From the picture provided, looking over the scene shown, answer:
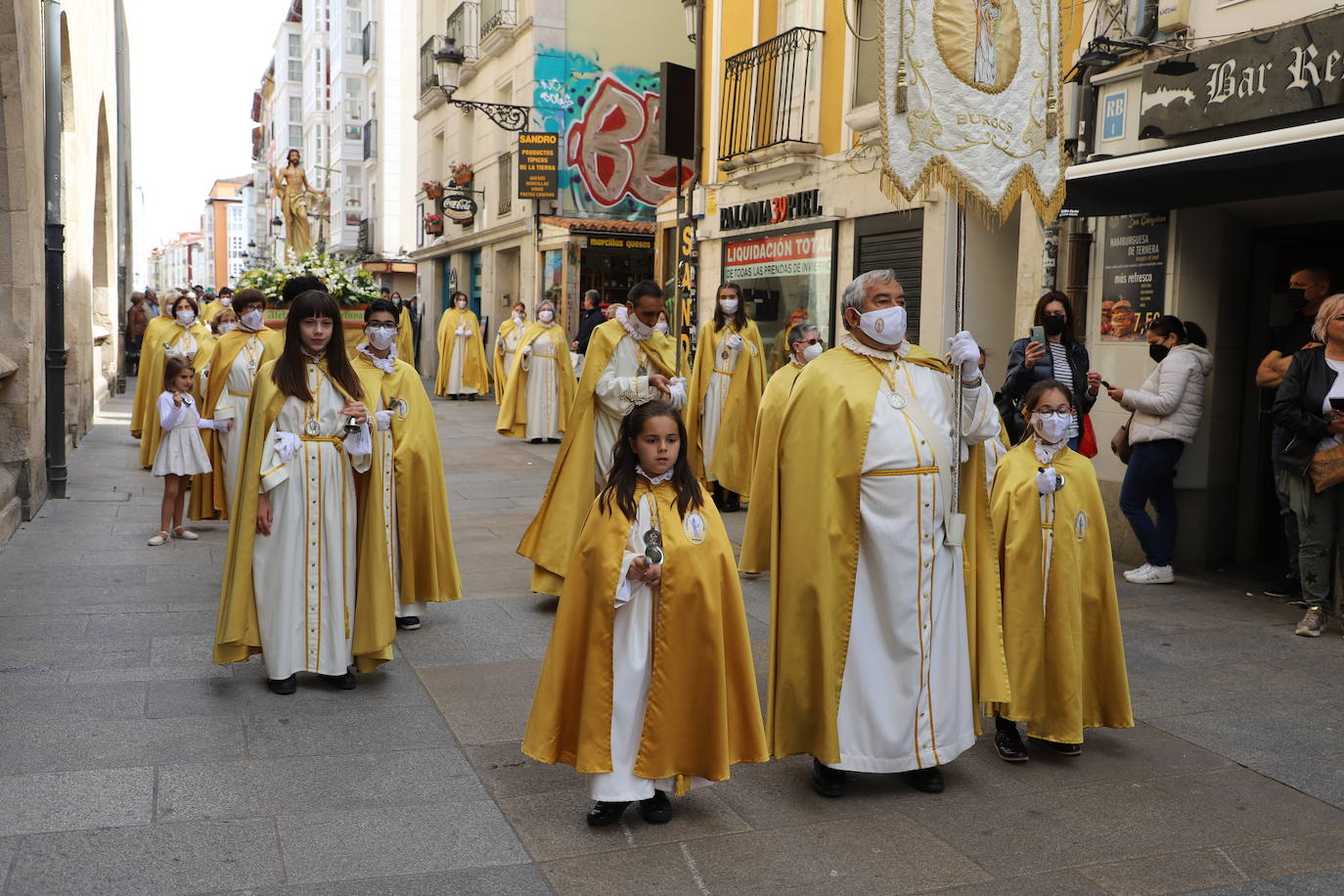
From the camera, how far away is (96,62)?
678 inches

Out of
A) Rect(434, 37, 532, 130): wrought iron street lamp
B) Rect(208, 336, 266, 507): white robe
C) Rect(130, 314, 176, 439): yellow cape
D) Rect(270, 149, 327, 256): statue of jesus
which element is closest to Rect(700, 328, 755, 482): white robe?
Rect(208, 336, 266, 507): white robe

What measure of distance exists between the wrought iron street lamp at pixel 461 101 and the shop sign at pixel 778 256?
7984 millimetres

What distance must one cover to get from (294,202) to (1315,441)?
58.5ft

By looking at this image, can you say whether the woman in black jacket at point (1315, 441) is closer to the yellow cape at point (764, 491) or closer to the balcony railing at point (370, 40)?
the yellow cape at point (764, 491)

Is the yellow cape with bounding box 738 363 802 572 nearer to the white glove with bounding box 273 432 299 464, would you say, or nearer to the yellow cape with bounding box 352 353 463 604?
the yellow cape with bounding box 352 353 463 604

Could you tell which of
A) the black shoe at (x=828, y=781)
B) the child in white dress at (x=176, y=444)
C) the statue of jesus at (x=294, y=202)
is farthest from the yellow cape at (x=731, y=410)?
the statue of jesus at (x=294, y=202)

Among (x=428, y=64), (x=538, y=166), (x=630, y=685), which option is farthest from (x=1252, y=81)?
(x=428, y=64)

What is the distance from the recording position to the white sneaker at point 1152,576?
26.5 ft

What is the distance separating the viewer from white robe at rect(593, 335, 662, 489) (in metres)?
6.96

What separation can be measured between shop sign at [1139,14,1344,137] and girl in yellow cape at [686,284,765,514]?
348 cm

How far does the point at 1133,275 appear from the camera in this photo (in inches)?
344

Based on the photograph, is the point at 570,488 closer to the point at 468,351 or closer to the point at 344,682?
the point at 344,682

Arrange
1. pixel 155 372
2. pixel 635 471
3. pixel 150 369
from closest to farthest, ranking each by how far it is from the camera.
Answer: pixel 635 471 < pixel 155 372 < pixel 150 369

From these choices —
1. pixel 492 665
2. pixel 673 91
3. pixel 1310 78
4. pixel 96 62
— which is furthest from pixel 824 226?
pixel 96 62
